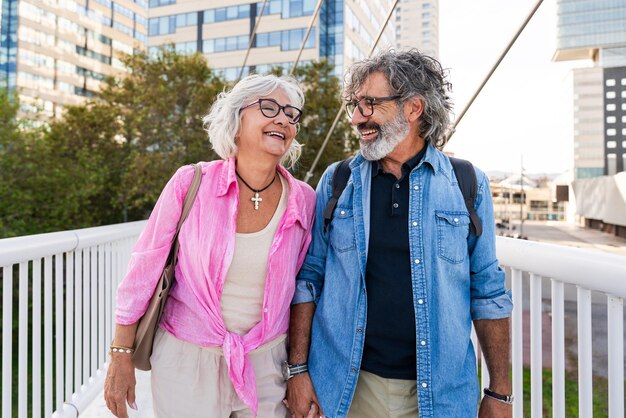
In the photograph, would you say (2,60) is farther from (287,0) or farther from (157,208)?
(157,208)

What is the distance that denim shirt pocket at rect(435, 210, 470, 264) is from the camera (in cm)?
139

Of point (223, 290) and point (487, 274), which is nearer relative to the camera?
point (487, 274)

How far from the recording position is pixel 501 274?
144 cm

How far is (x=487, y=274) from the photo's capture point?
1.44m

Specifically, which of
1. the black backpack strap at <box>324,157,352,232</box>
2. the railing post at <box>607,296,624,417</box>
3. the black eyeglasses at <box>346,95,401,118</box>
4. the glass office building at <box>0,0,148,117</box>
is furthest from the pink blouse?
the glass office building at <box>0,0,148,117</box>

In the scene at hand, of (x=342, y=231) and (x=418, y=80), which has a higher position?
(x=418, y=80)

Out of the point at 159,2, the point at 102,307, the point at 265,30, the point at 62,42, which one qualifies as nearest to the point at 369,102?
the point at 102,307

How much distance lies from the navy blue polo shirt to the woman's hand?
805 millimetres

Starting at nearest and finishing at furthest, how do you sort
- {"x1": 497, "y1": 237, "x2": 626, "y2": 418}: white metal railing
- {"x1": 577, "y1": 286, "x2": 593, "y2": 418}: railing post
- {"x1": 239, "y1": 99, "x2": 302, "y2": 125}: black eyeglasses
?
{"x1": 497, "y1": 237, "x2": 626, "y2": 418}: white metal railing
{"x1": 577, "y1": 286, "x2": 593, "y2": 418}: railing post
{"x1": 239, "y1": 99, "x2": 302, "y2": 125}: black eyeglasses

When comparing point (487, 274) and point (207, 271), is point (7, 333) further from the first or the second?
point (487, 274)


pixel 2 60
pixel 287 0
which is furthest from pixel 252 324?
pixel 2 60

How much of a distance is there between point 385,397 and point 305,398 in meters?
→ 0.27

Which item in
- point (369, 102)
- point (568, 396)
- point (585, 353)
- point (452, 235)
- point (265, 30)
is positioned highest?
point (265, 30)

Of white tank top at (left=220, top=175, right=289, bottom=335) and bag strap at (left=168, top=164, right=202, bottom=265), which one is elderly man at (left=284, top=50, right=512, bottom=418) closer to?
white tank top at (left=220, top=175, right=289, bottom=335)
